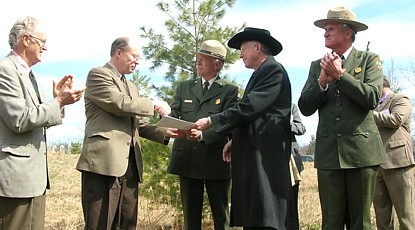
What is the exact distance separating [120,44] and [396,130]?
370cm

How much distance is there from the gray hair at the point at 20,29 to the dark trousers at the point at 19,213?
1.23 meters

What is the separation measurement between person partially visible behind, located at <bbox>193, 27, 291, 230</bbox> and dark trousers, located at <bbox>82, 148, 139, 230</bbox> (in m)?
1.00

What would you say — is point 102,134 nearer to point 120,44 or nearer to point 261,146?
point 120,44

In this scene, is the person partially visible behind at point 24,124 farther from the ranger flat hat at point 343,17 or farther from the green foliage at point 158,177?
the green foliage at point 158,177

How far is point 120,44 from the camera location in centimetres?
468

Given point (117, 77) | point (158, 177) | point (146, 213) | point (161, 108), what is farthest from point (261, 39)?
point (146, 213)

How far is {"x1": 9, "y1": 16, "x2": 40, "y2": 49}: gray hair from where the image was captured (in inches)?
145

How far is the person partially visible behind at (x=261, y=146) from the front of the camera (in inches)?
160

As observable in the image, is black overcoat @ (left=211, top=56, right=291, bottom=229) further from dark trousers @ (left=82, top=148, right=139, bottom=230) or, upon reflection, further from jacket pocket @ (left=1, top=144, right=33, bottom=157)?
jacket pocket @ (left=1, top=144, right=33, bottom=157)

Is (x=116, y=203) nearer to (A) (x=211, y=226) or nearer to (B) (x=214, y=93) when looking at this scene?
(B) (x=214, y=93)

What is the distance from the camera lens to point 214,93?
5203 mm

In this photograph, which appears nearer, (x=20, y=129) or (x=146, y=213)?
(x=20, y=129)

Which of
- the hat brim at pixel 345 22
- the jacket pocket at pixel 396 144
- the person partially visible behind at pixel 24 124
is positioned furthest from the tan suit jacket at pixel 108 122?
the jacket pocket at pixel 396 144

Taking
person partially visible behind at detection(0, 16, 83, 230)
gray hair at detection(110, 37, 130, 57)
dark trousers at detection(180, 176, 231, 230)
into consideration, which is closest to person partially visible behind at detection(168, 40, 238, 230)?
dark trousers at detection(180, 176, 231, 230)
